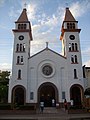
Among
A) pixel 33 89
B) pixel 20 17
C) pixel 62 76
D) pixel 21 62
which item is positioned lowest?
pixel 33 89

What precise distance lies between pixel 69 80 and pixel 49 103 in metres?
6.73

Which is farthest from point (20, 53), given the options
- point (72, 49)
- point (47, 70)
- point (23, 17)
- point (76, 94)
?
point (76, 94)

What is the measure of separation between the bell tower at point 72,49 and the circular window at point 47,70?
3949mm

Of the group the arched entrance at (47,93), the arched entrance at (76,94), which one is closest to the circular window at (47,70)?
the arched entrance at (47,93)

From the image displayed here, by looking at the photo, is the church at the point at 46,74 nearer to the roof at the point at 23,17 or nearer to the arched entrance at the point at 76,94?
the arched entrance at the point at 76,94

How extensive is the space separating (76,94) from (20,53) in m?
15.6

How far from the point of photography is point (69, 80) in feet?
122

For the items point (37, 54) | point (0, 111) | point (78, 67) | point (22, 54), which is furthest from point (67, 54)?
point (0, 111)

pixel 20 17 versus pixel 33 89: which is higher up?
pixel 20 17

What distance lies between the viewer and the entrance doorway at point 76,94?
37.1 metres

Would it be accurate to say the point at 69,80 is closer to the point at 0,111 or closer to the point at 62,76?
the point at 62,76

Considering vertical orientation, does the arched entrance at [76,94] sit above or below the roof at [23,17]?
below

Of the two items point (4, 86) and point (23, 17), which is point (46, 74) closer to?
point (4, 86)

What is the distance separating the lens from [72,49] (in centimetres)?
4016
